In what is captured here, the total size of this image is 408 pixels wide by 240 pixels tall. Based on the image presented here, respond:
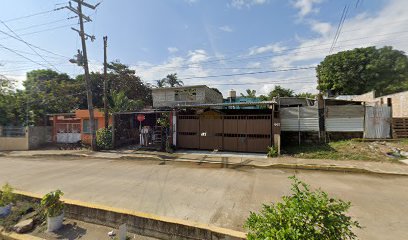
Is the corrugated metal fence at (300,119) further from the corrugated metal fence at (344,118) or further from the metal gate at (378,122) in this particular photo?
the metal gate at (378,122)

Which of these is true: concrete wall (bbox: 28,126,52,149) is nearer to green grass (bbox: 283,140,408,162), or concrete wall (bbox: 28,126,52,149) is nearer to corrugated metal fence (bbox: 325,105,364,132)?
green grass (bbox: 283,140,408,162)

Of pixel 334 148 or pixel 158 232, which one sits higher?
pixel 334 148

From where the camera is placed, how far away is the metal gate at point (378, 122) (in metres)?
12.0

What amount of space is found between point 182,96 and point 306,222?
20.3 m

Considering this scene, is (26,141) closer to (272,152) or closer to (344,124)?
(272,152)

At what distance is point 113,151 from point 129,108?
487 cm

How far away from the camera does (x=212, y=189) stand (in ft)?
22.4

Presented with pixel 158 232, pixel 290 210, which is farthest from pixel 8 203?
pixel 290 210

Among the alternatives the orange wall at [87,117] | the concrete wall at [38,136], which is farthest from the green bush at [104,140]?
the concrete wall at [38,136]

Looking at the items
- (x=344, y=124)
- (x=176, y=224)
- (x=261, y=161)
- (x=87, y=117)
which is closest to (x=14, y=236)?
(x=176, y=224)

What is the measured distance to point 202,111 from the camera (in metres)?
14.5

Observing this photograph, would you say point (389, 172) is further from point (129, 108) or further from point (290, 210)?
point (129, 108)

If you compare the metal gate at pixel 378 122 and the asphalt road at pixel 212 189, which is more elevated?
the metal gate at pixel 378 122

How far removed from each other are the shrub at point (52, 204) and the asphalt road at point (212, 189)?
4.12 ft
